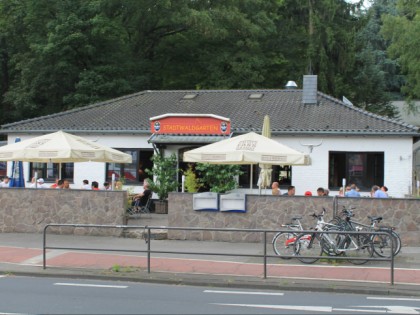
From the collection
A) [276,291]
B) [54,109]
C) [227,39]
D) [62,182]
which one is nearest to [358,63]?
[227,39]

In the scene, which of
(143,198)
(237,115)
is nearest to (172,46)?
(237,115)

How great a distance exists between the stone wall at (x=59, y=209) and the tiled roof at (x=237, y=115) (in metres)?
7.92

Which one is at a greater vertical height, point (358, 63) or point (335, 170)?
point (358, 63)

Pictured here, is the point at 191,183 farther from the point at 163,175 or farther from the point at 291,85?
the point at 291,85

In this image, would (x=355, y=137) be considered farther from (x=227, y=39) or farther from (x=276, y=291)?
(x=227, y=39)

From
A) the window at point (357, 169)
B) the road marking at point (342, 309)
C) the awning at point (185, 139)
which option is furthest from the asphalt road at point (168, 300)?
the window at point (357, 169)

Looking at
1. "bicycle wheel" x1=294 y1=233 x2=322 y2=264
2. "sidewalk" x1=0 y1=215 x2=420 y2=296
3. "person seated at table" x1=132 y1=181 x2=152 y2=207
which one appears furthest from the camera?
"person seated at table" x1=132 y1=181 x2=152 y2=207

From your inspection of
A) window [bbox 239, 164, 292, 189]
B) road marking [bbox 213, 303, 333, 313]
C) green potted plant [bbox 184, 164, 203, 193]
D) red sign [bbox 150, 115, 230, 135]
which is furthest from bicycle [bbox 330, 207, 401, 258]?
window [bbox 239, 164, 292, 189]

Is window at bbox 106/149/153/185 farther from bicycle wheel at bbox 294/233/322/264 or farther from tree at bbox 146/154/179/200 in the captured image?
bicycle wheel at bbox 294/233/322/264

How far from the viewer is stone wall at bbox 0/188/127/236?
55.9 ft

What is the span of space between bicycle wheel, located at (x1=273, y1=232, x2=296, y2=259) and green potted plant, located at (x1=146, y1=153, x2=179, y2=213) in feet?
33.5

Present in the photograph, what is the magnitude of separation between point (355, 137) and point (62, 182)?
10914 mm

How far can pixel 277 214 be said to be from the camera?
16125 mm

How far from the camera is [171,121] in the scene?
23.5 meters
